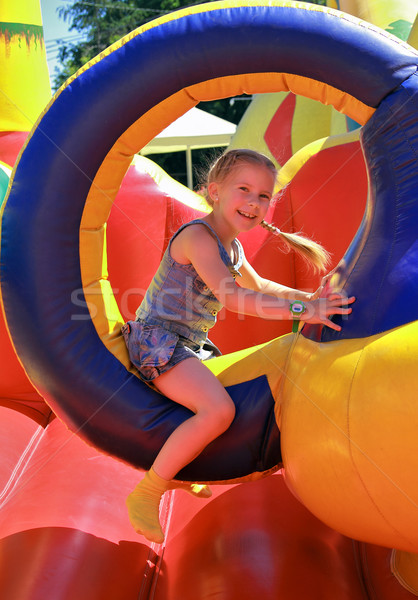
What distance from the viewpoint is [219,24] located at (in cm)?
137

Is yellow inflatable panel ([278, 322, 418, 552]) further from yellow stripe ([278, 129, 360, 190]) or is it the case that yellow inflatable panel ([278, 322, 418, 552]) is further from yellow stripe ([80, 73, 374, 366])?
yellow stripe ([278, 129, 360, 190])

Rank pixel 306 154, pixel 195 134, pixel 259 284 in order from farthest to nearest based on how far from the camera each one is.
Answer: pixel 195 134, pixel 306 154, pixel 259 284

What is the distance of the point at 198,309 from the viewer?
166 cm

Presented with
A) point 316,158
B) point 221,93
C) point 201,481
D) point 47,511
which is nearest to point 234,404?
point 201,481

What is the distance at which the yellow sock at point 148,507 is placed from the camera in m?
1.39

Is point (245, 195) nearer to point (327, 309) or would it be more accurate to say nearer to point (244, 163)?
point (244, 163)

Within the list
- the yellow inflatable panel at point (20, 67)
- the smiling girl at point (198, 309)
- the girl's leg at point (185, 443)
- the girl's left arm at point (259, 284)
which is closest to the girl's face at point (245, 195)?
the smiling girl at point (198, 309)

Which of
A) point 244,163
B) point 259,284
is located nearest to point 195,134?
point 259,284

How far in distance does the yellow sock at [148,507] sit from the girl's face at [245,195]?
0.68 metres

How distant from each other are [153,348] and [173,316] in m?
0.11

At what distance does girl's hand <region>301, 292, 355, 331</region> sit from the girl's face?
383mm

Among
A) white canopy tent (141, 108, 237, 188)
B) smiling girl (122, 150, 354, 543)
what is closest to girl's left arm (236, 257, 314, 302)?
smiling girl (122, 150, 354, 543)

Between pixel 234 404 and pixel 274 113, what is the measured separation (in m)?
2.51

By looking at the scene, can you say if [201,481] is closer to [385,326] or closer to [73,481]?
[73,481]
